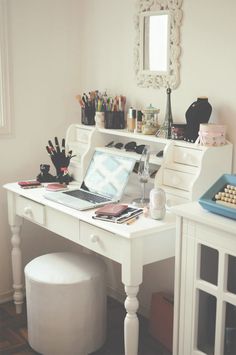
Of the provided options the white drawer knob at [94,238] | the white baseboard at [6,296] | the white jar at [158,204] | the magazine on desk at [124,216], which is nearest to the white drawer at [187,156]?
the white jar at [158,204]

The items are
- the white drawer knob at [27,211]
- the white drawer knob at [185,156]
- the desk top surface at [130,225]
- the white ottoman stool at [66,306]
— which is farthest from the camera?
the white drawer knob at [27,211]

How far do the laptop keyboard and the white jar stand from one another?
345 millimetres

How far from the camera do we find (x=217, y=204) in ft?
6.58

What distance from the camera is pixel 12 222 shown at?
2.96 m

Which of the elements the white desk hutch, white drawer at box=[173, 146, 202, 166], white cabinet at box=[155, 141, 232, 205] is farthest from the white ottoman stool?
white drawer at box=[173, 146, 202, 166]

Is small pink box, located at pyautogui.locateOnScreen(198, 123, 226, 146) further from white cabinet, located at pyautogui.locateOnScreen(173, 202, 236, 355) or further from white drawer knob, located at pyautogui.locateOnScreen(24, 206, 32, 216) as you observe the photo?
white drawer knob, located at pyautogui.locateOnScreen(24, 206, 32, 216)

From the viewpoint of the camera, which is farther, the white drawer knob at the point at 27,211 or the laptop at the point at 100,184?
the white drawer knob at the point at 27,211

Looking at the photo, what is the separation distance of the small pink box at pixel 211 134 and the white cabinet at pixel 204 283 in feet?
1.05

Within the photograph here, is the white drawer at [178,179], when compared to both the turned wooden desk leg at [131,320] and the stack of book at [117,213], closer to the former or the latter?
the stack of book at [117,213]

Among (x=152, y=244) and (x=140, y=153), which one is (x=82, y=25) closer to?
(x=140, y=153)

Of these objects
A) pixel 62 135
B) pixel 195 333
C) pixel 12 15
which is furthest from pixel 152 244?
pixel 12 15

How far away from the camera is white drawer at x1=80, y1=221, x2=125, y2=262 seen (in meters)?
2.24

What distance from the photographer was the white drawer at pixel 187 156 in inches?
93.3

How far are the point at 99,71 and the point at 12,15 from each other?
0.58 meters
